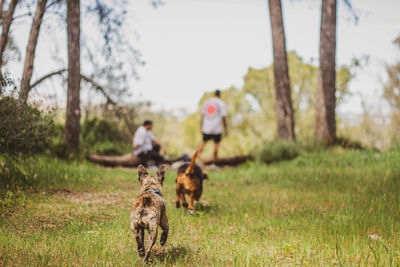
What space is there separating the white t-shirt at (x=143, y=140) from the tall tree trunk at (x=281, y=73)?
505 cm

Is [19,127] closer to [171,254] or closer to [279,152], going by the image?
[171,254]

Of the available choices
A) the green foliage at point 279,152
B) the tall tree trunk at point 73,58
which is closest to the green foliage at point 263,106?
the green foliage at point 279,152

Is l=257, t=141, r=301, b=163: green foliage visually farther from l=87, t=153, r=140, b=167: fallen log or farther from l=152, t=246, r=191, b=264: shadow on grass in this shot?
l=152, t=246, r=191, b=264: shadow on grass

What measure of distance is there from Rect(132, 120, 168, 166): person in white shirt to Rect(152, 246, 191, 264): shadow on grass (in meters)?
6.91

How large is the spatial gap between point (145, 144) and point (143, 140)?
221 mm

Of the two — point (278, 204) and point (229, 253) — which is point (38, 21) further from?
point (229, 253)

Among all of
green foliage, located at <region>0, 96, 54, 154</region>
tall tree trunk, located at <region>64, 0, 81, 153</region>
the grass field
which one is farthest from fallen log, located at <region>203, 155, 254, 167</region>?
green foliage, located at <region>0, 96, 54, 154</region>

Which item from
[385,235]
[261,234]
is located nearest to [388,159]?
[385,235]

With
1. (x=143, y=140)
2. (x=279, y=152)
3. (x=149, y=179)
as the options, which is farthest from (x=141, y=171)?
(x=279, y=152)

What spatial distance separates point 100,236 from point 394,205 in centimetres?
458

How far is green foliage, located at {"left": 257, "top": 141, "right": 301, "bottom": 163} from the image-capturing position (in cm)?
1188

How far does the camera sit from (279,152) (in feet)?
39.3

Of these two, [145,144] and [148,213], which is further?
[145,144]

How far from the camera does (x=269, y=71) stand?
84.5 ft
